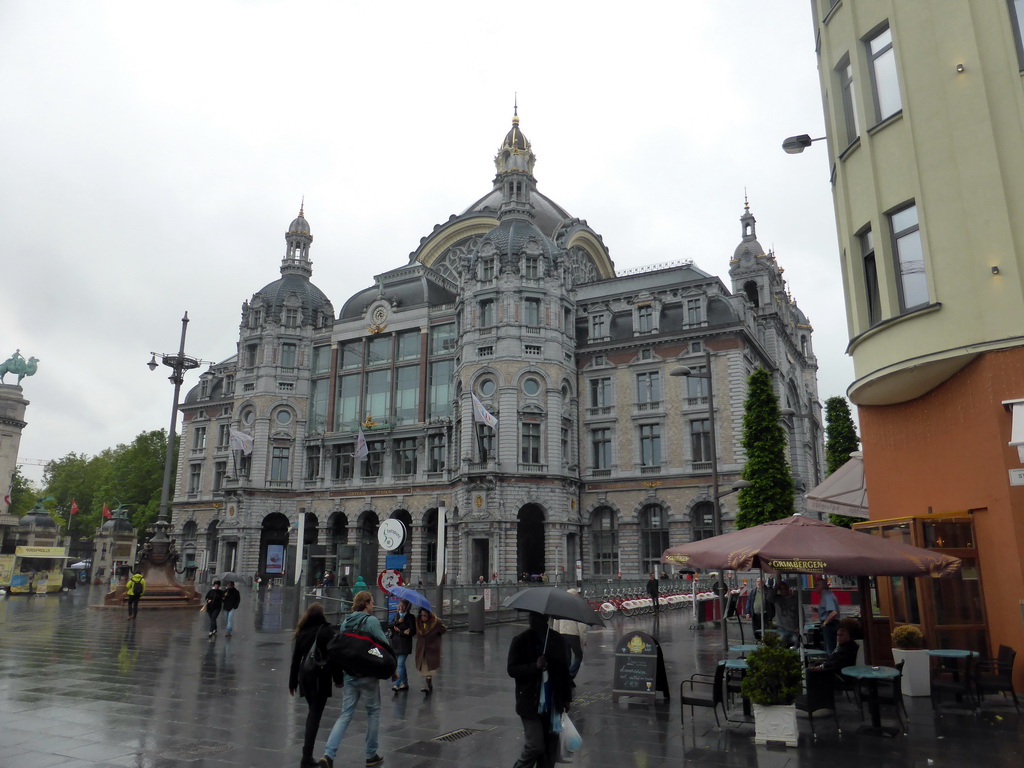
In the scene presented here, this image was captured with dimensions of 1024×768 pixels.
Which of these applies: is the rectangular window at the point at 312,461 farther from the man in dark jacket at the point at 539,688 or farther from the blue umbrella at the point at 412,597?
the man in dark jacket at the point at 539,688

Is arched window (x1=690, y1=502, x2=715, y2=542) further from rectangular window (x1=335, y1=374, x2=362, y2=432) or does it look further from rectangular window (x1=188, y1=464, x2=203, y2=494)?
rectangular window (x1=188, y1=464, x2=203, y2=494)

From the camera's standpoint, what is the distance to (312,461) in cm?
6156

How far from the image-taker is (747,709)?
1110cm

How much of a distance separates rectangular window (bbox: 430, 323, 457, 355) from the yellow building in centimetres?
4268

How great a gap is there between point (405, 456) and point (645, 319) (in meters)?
21.0

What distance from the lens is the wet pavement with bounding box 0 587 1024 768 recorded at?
29.3 ft

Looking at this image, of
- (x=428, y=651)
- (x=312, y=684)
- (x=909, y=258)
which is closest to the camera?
(x=312, y=684)

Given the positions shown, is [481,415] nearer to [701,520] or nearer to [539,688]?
[701,520]

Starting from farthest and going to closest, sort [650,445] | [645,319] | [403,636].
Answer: [645,319], [650,445], [403,636]

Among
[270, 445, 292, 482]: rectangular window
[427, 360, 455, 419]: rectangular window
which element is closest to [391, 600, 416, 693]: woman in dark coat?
→ [427, 360, 455, 419]: rectangular window

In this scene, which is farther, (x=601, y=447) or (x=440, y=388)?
(x=440, y=388)

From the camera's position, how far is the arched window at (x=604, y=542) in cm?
4975

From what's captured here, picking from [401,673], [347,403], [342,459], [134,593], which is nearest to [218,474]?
[342,459]

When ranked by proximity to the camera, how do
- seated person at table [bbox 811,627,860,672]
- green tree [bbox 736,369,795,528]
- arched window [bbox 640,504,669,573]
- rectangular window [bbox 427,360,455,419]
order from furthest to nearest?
rectangular window [bbox 427,360,455,419] → arched window [bbox 640,504,669,573] → green tree [bbox 736,369,795,528] → seated person at table [bbox 811,627,860,672]
